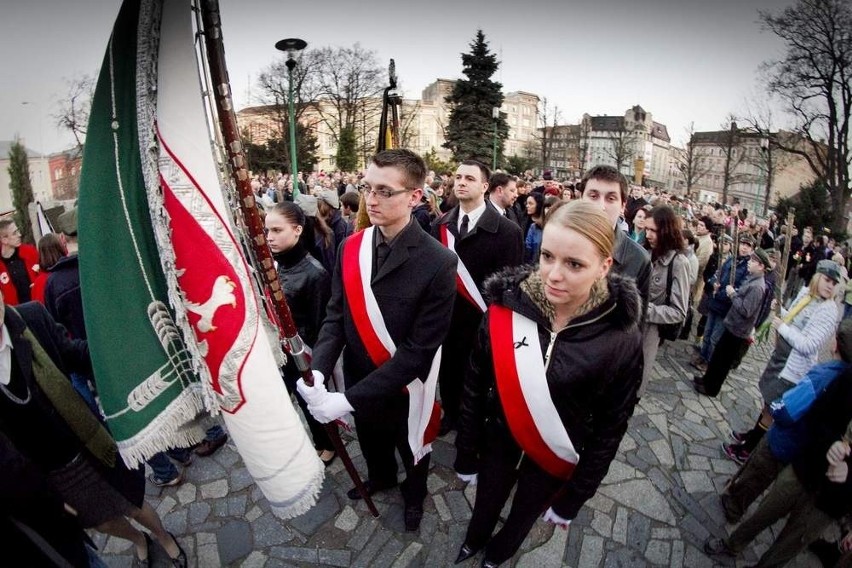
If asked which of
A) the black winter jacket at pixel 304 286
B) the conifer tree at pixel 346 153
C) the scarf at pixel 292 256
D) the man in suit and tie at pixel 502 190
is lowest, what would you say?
the black winter jacket at pixel 304 286

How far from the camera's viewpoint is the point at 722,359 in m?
4.83

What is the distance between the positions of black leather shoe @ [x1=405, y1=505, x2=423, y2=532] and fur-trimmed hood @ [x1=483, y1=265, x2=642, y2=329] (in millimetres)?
1757

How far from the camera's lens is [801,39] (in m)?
18.8

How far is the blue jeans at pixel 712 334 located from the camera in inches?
210

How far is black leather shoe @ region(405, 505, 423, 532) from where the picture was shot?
9.69ft

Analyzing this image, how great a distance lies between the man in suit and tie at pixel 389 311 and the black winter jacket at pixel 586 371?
0.33 metres

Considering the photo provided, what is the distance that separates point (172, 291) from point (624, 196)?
3.19 metres

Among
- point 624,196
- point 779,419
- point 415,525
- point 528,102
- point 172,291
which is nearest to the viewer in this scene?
Result: point 172,291

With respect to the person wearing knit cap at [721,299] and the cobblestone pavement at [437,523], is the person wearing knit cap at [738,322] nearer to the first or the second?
the person wearing knit cap at [721,299]

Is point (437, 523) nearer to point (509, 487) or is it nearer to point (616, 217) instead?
point (509, 487)

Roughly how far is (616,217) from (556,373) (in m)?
1.86

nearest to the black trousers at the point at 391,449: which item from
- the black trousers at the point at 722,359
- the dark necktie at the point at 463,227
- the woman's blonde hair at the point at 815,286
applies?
the dark necktie at the point at 463,227

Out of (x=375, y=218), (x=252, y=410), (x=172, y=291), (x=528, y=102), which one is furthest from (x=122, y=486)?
(x=528, y=102)

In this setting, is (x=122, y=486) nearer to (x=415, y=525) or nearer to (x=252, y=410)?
(x=252, y=410)
